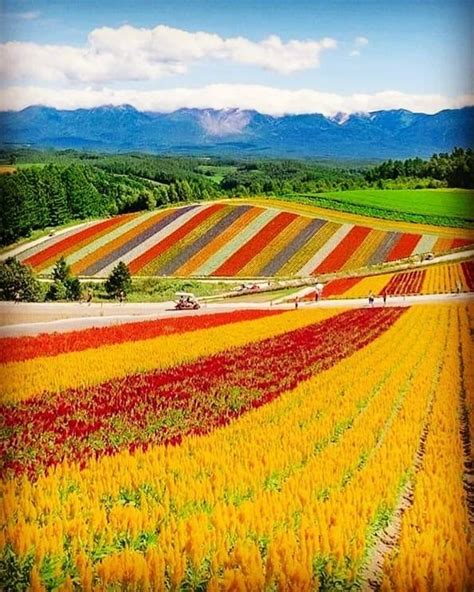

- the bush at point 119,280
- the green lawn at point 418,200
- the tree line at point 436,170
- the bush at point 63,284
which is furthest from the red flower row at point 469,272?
the bush at point 63,284

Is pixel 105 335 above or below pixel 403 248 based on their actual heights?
below

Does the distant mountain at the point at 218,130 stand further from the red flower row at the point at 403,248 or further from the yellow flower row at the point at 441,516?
the yellow flower row at the point at 441,516

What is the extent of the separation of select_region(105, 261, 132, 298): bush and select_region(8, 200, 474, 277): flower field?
6cm

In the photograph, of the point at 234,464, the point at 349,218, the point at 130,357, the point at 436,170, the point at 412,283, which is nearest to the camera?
the point at 234,464

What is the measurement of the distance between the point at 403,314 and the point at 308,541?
260cm

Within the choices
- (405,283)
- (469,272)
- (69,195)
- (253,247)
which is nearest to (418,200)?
(469,272)

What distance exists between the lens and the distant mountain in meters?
5.12

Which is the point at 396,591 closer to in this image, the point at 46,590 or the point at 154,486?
the point at 154,486

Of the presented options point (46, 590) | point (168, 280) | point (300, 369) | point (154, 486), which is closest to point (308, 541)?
point (154, 486)

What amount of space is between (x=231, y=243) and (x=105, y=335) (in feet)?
3.89

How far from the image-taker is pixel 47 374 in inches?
201

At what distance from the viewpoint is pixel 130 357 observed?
5633 mm

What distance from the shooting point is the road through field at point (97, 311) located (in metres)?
5.33

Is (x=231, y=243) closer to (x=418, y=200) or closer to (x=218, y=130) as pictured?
(x=218, y=130)
